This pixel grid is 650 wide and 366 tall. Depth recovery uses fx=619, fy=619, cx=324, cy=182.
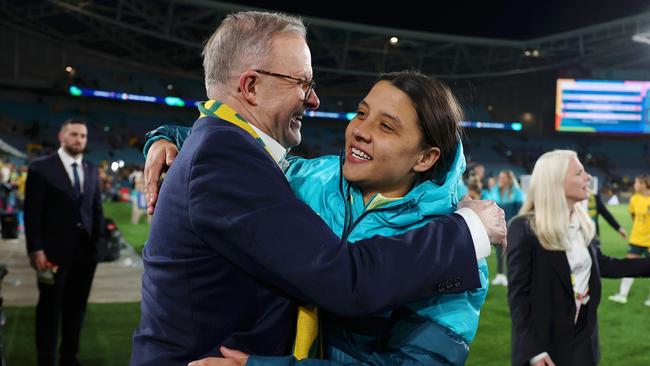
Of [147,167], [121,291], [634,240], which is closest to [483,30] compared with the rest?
[634,240]

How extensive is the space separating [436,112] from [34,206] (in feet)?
14.2

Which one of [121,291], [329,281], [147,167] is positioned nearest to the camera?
[329,281]

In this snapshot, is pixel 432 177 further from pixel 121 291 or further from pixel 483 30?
pixel 483 30

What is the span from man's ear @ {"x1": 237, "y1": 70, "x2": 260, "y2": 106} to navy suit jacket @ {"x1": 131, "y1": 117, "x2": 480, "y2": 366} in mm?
206

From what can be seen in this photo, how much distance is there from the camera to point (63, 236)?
16.6 ft

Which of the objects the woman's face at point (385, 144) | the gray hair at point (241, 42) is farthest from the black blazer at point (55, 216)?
the woman's face at point (385, 144)

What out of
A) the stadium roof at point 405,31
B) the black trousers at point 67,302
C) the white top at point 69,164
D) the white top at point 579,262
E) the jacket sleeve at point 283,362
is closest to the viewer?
the jacket sleeve at point 283,362

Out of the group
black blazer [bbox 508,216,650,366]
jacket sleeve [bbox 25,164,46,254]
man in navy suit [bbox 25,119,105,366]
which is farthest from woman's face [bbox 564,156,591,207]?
jacket sleeve [bbox 25,164,46,254]

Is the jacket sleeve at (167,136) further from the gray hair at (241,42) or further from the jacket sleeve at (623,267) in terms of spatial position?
the jacket sleeve at (623,267)

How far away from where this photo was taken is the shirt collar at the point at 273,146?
5.71 ft

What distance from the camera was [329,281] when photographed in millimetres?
1307

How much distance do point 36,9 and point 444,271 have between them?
3628 cm

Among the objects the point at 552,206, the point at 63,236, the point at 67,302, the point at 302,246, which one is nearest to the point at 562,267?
the point at 552,206

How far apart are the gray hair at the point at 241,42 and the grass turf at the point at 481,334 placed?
4340 millimetres
